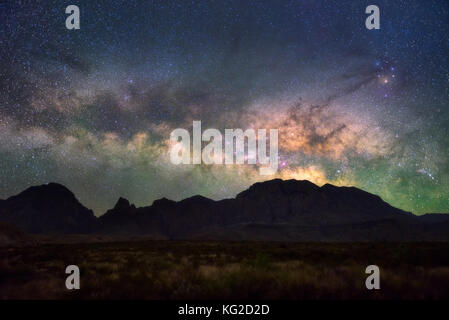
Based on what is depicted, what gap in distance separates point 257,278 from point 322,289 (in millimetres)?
1902

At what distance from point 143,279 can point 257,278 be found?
4.40 m

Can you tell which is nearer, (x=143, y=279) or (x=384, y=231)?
(x=143, y=279)

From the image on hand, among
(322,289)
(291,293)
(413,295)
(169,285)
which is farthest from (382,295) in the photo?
(169,285)

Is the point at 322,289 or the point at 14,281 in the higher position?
the point at 322,289

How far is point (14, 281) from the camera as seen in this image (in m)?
11.0

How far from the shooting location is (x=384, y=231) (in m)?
156

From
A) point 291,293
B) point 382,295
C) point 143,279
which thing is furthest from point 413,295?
point 143,279
